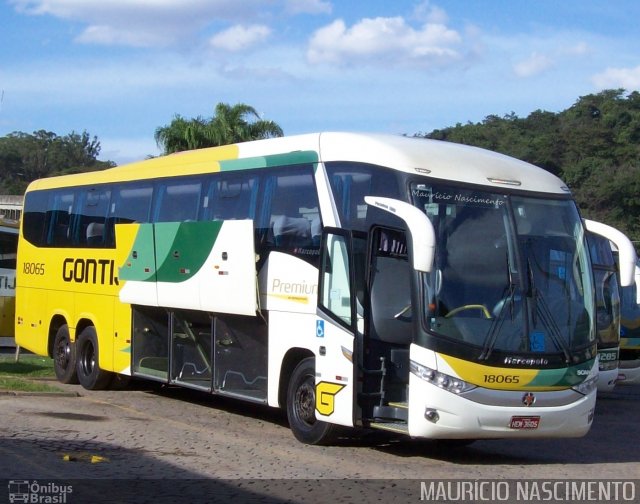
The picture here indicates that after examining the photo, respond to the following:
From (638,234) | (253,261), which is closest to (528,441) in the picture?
(253,261)

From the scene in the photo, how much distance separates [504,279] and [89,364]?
30.2 feet

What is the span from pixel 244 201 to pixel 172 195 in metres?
2.15

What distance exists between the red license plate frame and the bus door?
1.71 m

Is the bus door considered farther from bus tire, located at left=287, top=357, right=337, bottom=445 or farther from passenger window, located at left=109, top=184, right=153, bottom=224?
passenger window, located at left=109, top=184, right=153, bottom=224

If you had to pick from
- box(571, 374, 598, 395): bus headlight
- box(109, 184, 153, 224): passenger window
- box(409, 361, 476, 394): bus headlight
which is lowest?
box(571, 374, 598, 395): bus headlight

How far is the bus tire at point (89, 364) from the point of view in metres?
17.2

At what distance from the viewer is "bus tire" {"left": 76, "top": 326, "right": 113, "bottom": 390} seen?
56.4ft

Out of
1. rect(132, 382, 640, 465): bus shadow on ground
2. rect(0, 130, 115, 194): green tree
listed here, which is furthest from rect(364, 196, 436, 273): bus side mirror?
rect(0, 130, 115, 194): green tree

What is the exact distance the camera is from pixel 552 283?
10953 mm

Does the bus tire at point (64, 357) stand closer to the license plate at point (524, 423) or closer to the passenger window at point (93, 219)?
the passenger window at point (93, 219)

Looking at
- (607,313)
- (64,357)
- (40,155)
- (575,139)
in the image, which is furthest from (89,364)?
(40,155)

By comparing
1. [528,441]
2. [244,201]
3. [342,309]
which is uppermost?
[244,201]

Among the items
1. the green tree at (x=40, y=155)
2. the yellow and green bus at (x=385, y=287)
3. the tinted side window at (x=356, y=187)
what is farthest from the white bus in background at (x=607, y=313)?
the green tree at (x=40, y=155)

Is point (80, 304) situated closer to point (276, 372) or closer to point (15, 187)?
point (276, 372)
